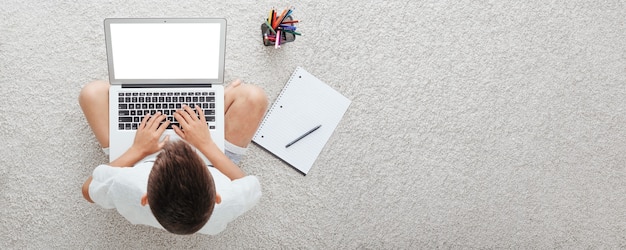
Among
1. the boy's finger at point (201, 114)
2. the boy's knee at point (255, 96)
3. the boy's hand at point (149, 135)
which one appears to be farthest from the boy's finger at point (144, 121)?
the boy's knee at point (255, 96)

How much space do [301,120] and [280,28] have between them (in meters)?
0.23

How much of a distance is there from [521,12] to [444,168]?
1.53ft

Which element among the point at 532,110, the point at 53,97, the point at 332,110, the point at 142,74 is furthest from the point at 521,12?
the point at 53,97

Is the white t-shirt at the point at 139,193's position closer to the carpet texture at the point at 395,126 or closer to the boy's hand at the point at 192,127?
the boy's hand at the point at 192,127

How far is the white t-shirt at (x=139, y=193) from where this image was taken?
43.4 inches

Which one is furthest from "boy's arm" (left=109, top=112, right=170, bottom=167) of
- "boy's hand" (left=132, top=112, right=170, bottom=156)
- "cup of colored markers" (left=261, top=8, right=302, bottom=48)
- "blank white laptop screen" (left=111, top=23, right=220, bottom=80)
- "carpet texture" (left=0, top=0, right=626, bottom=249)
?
"cup of colored markers" (left=261, top=8, right=302, bottom=48)

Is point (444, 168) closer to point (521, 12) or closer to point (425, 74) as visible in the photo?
point (425, 74)

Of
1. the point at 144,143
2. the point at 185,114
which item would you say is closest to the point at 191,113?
the point at 185,114

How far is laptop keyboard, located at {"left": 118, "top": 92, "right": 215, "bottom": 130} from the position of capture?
123 centimetres

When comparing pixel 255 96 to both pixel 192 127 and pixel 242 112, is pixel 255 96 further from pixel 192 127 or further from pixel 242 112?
pixel 192 127

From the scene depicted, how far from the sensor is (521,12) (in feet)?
5.07

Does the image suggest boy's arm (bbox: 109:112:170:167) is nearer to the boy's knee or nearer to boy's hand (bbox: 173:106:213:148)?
boy's hand (bbox: 173:106:213:148)

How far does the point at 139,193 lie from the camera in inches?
42.8

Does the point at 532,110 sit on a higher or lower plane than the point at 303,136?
higher
